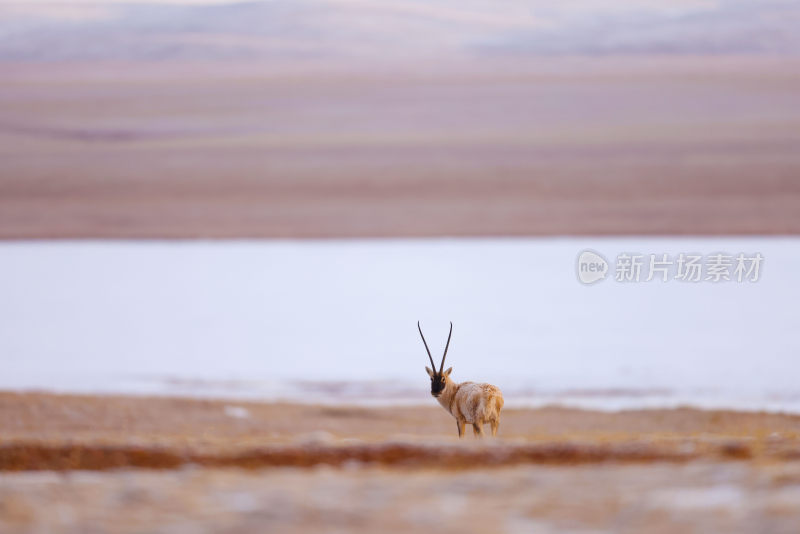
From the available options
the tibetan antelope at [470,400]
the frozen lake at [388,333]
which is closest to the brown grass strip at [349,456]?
the tibetan antelope at [470,400]

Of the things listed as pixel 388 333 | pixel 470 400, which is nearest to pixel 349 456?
pixel 470 400

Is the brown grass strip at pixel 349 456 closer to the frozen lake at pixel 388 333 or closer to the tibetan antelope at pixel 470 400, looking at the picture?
the tibetan antelope at pixel 470 400

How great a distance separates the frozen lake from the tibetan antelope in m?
4.62

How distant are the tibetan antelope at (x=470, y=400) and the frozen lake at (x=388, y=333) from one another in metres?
4.62

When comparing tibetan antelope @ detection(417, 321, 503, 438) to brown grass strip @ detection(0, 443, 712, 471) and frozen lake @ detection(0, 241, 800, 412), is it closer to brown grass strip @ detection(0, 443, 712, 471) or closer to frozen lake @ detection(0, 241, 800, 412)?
brown grass strip @ detection(0, 443, 712, 471)

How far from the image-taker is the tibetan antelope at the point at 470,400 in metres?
4.74

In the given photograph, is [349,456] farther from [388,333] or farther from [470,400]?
[388,333]

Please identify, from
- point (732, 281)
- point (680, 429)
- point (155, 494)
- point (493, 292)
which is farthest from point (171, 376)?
point (732, 281)

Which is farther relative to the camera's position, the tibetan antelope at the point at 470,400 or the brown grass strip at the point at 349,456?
the tibetan antelope at the point at 470,400

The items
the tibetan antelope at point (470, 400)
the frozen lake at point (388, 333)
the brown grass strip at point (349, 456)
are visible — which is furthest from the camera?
the frozen lake at point (388, 333)

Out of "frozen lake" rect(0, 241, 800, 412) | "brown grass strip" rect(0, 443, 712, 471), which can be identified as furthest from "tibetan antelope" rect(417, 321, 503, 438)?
"frozen lake" rect(0, 241, 800, 412)

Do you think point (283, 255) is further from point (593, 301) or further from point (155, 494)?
point (155, 494)

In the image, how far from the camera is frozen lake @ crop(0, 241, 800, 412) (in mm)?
10523

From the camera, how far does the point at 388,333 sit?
44.2 feet
